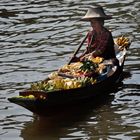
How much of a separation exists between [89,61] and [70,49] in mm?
3732

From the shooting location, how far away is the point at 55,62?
43.2 feet

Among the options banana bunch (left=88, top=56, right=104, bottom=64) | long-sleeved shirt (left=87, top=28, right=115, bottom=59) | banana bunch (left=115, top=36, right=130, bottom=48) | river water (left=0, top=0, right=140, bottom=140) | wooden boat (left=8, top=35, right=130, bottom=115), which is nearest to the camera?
wooden boat (left=8, top=35, right=130, bottom=115)

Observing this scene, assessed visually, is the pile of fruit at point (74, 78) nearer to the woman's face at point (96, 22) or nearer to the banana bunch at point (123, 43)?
the woman's face at point (96, 22)

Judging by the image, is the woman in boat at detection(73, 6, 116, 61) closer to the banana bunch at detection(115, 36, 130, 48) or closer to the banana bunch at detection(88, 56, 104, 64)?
the banana bunch at detection(88, 56, 104, 64)

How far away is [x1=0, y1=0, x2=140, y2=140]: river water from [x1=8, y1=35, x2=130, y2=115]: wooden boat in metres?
0.28

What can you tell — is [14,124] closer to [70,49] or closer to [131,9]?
[70,49]

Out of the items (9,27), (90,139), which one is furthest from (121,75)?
(9,27)

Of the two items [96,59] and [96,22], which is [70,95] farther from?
[96,22]

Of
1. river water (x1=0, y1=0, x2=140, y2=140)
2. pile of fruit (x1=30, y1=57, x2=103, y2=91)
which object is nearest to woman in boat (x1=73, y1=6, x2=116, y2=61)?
pile of fruit (x1=30, y1=57, x2=103, y2=91)

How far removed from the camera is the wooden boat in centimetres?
892

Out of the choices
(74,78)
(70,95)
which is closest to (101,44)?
(74,78)

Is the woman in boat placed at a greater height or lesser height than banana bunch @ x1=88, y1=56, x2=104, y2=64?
greater

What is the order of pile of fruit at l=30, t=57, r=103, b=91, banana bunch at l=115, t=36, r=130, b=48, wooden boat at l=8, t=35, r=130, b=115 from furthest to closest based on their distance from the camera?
banana bunch at l=115, t=36, r=130, b=48, pile of fruit at l=30, t=57, r=103, b=91, wooden boat at l=8, t=35, r=130, b=115

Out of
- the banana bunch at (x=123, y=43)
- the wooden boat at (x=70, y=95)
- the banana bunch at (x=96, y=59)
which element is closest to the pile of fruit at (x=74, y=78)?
the banana bunch at (x=96, y=59)
